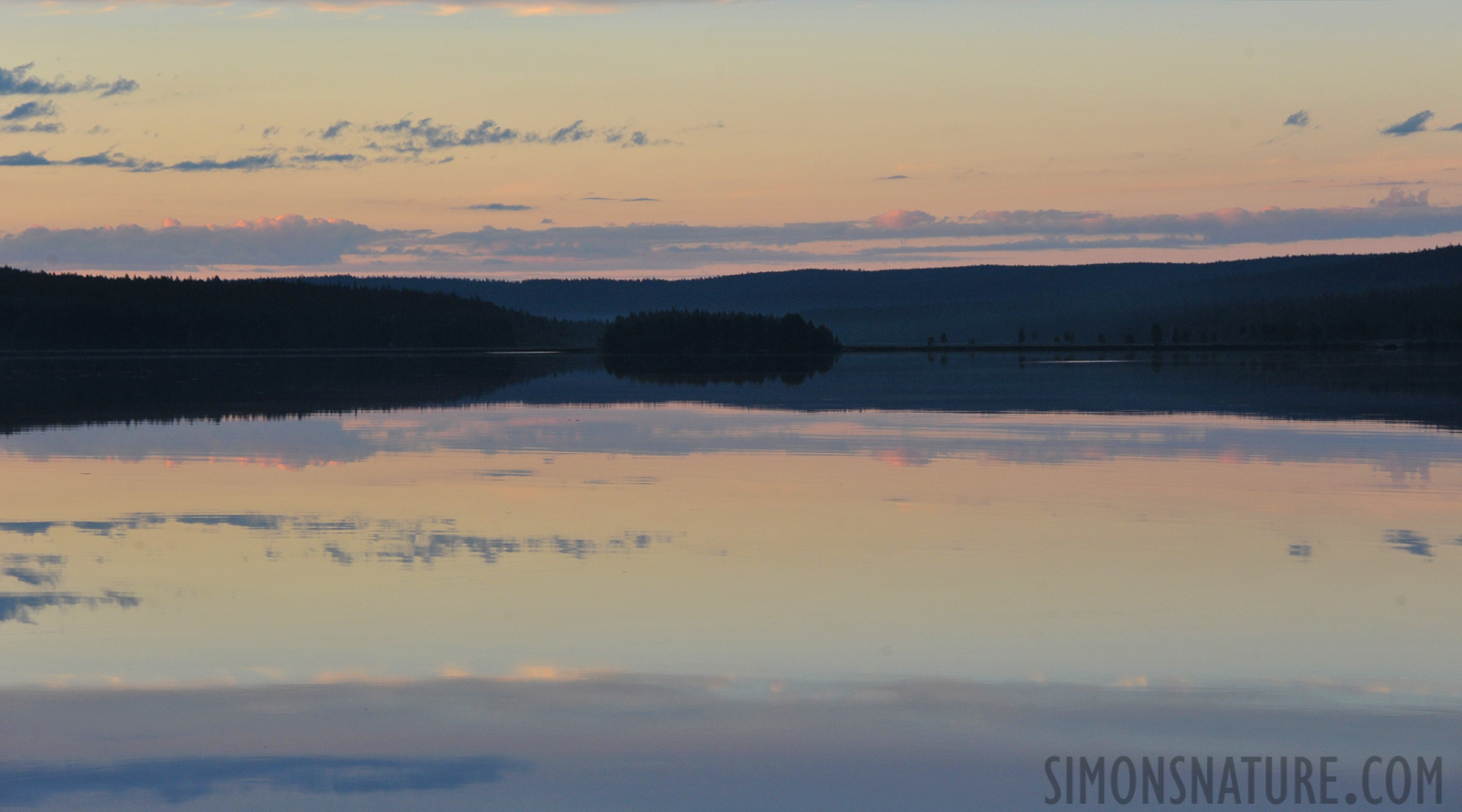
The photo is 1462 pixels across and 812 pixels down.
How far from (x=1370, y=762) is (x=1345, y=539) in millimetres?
7765

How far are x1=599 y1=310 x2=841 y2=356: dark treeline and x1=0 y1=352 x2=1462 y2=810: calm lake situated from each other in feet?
419

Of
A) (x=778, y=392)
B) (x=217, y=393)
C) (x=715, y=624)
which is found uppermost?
(x=217, y=393)

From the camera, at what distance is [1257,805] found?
750cm

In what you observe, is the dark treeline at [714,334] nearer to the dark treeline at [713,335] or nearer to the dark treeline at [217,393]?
the dark treeline at [713,335]

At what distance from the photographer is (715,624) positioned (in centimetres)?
1134

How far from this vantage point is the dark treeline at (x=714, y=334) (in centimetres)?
15300

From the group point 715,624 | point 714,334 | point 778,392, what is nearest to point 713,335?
point 714,334

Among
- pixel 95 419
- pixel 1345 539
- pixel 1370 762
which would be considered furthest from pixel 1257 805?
pixel 95 419

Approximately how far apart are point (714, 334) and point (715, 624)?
476 ft

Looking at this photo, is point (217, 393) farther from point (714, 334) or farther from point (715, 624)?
point (714, 334)

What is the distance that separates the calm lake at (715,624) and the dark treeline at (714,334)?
419 feet

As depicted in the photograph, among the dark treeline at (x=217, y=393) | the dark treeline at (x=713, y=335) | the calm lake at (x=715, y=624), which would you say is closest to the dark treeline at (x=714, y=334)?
the dark treeline at (x=713, y=335)

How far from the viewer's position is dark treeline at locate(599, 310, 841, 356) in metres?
153

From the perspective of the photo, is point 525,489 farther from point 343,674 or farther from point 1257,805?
point 1257,805
